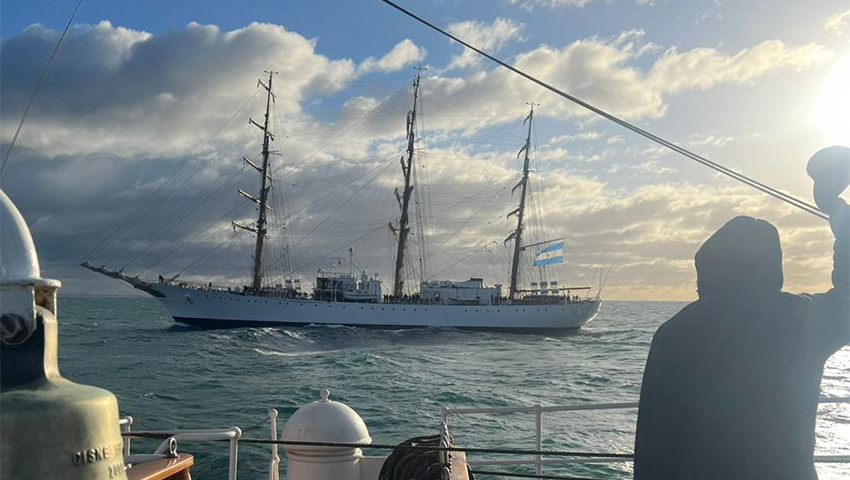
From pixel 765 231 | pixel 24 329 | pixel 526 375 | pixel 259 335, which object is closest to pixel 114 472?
pixel 24 329

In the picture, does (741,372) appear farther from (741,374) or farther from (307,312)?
(307,312)

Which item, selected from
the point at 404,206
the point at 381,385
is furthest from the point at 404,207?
the point at 381,385

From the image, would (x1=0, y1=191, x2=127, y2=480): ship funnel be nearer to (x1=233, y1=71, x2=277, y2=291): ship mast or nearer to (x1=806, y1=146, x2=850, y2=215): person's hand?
(x1=806, y1=146, x2=850, y2=215): person's hand

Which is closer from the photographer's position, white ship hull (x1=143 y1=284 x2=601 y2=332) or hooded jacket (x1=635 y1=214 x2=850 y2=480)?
hooded jacket (x1=635 y1=214 x2=850 y2=480)

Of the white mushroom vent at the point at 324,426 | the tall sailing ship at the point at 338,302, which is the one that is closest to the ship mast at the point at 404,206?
the tall sailing ship at the point at 338,302

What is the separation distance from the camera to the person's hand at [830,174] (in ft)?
6.79

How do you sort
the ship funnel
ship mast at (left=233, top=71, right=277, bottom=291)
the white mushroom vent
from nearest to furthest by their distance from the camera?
the ship funnel
the white mushroom vent
ship mast at (left=233, top=71, right=277, bottom=291)

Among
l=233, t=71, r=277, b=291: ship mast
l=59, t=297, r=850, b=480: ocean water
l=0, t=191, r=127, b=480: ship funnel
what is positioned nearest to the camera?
l=0, t=191, r=127, b=480: ship funnel

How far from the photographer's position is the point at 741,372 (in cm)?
190

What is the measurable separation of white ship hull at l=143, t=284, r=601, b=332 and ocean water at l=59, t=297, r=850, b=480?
36.9ft

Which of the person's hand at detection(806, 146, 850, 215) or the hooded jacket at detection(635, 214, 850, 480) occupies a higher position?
the person's hand at detection(806, 146, 850, 215)

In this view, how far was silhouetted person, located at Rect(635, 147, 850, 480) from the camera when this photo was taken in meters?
1.88

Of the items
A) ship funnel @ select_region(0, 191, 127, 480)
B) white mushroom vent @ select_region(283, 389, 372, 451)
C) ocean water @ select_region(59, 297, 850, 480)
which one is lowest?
ocean water @ select_region(59, 297, 850, 480)

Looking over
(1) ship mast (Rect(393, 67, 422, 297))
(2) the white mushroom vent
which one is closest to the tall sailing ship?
(1) ship mast (Rect(393, 67, 422, 297))
